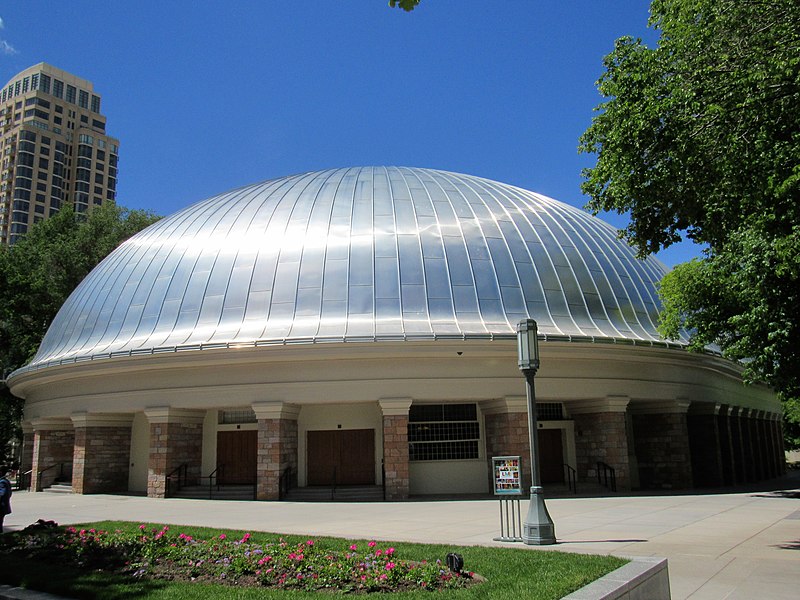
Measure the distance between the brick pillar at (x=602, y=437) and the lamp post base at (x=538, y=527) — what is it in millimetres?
12322

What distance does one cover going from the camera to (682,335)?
83.6 feet

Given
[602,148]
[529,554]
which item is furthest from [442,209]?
[529,554]

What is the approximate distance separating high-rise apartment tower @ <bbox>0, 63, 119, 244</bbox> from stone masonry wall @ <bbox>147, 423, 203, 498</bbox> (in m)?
102

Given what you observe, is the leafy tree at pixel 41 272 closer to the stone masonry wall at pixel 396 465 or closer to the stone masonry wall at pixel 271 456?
the stone masonry wall at pixel 271 456

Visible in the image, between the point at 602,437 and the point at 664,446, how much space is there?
128 inches

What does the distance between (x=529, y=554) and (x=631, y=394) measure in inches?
592

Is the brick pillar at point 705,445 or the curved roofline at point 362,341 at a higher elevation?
the curved roofline at point 362,341

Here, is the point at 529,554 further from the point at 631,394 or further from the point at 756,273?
the point at 631,394

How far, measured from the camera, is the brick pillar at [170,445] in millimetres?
22219

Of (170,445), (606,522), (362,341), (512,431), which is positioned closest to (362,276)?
(362,341)

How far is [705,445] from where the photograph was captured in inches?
1043

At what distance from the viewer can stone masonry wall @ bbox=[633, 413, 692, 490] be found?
2397 cm

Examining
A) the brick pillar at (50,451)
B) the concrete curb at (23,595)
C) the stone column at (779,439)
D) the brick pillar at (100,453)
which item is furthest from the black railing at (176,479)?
the stone column at (779,439)

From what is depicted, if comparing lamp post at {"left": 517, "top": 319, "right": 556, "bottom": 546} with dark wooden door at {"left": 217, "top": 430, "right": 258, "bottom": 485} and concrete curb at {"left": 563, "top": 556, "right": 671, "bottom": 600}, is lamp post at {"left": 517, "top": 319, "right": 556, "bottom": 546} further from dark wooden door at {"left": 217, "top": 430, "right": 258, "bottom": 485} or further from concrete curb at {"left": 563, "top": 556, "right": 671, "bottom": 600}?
dark wooden door at {"left": 217, "top": 430, "right": 258, "bottom": 485}
